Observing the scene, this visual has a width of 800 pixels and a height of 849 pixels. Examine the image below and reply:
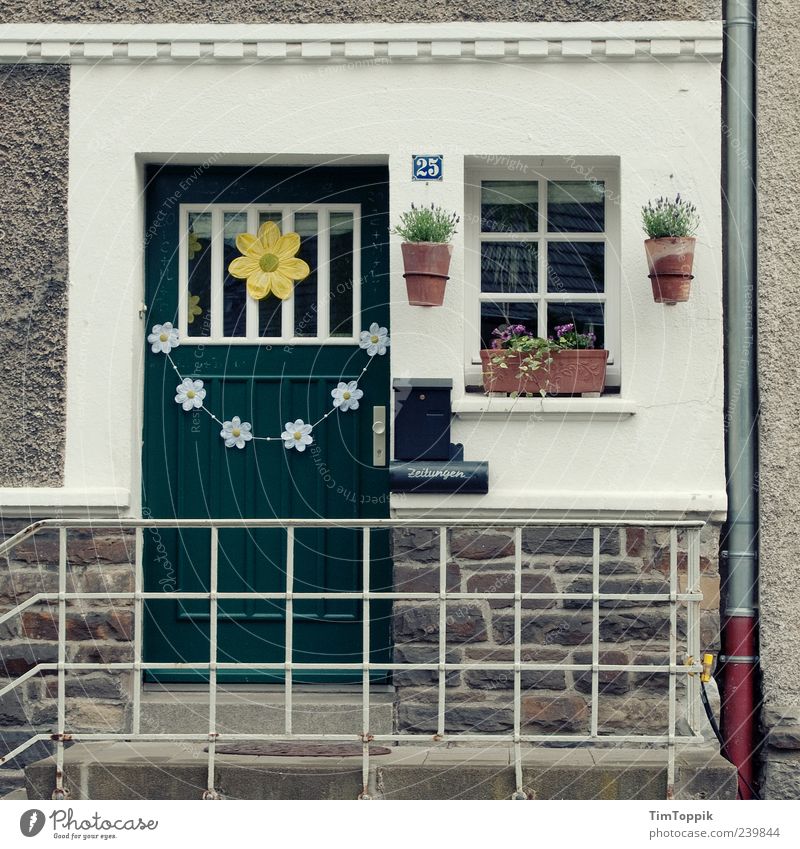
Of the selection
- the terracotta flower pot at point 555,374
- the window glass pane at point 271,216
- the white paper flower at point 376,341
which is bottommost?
the terracotta flower pot at point 555,374

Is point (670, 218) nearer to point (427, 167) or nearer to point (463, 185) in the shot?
point (463, 185)

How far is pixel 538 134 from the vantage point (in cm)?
623

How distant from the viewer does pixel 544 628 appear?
606 cm

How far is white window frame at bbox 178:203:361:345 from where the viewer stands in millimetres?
6488

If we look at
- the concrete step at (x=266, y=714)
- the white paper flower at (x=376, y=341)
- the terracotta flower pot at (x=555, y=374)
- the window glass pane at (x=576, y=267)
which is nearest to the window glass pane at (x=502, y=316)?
the window glass pane at (x=576, y=267)

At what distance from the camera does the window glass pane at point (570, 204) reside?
6.46 meters

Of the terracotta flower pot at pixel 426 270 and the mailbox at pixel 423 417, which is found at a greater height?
the terracotta flower pot at pixel 426 270

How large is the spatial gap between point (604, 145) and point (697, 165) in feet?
1.47

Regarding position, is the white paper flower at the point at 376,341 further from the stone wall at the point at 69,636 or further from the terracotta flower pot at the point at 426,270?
the stone wall at the point at 69,636

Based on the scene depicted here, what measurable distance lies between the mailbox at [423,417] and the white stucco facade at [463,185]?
0.07 metres

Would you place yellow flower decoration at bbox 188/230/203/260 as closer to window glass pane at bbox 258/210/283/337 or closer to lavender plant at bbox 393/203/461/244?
window glass pane at bbox 258/210/283/337

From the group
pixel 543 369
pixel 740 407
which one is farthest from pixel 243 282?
pixel 740 407

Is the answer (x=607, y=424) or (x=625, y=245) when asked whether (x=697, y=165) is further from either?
(x=607, y=424)
